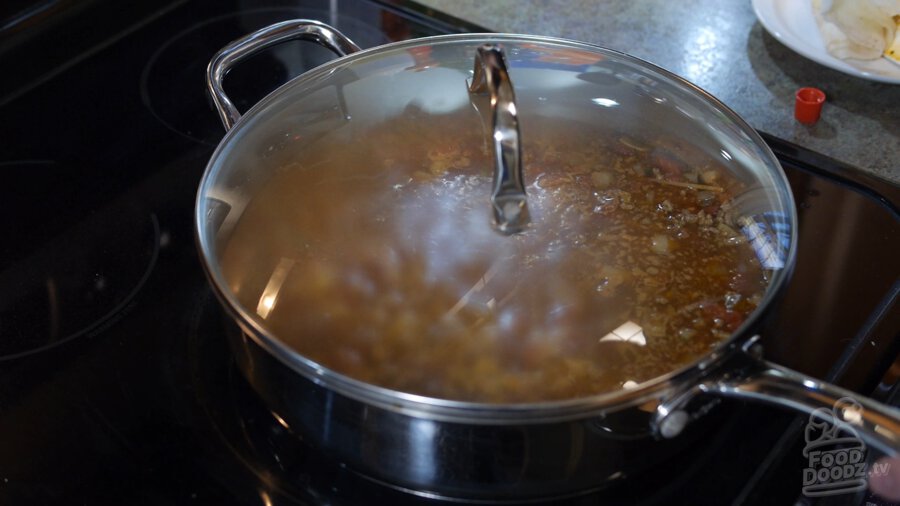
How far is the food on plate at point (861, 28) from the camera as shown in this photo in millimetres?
1092

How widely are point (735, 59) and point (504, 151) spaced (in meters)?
0.64

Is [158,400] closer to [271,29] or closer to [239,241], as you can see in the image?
[239,241]

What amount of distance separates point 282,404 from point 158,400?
155 millimetres

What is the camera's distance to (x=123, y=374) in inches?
31.4

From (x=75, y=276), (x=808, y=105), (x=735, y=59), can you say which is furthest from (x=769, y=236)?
(x=75, y=276)

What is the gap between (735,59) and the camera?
1.17 meters

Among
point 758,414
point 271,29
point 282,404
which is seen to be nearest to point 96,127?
point 271,29

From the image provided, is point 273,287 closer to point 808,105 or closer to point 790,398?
point 790,398

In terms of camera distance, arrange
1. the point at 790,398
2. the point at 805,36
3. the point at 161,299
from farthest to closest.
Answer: the point at 805,36, the point at 161,299, the point at 790,398

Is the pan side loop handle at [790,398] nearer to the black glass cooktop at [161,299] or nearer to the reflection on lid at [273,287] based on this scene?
the black glass cooktop at [161,299]

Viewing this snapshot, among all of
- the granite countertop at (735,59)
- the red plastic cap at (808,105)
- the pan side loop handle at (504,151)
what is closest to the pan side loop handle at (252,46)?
the pan side loop handle at (504,151)

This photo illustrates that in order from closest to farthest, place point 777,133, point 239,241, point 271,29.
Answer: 1. point 239,241
2. point 271,29
3. point 777,133

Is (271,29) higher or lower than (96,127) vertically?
higher

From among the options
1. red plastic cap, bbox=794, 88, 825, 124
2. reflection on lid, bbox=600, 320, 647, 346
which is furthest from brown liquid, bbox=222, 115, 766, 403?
red plastic cap, bbox=794, 88, 825, 124
